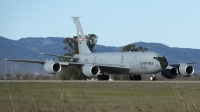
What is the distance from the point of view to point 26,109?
606 inches

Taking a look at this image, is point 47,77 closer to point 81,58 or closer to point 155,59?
point 81,58

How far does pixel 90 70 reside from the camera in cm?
5422

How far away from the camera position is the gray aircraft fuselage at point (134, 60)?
5230cm

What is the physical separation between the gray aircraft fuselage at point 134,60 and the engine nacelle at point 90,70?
193 centimetres

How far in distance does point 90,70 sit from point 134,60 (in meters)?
4.53

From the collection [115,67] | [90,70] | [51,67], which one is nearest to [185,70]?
[115,67]

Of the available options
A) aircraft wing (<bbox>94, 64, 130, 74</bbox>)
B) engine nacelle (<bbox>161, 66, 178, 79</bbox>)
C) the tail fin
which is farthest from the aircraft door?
the tail fin

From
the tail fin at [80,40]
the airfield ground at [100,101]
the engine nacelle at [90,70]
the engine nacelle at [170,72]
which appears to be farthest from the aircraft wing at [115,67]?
the airfield ground at [100,101]

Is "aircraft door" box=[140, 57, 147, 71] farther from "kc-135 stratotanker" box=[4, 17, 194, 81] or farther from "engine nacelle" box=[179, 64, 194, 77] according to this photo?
"engine nacelle" box=[179, 64, 194, 77]

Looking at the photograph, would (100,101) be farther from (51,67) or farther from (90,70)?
(51,67)

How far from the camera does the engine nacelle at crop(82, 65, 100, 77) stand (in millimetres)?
54250

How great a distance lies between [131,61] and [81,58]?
8.59 metres

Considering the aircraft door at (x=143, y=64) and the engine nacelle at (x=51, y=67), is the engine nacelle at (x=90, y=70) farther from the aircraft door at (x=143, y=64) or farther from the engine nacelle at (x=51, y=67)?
the aircraft door at (x=143, y=64)

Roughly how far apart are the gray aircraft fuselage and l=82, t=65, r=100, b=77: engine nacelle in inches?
76.0
